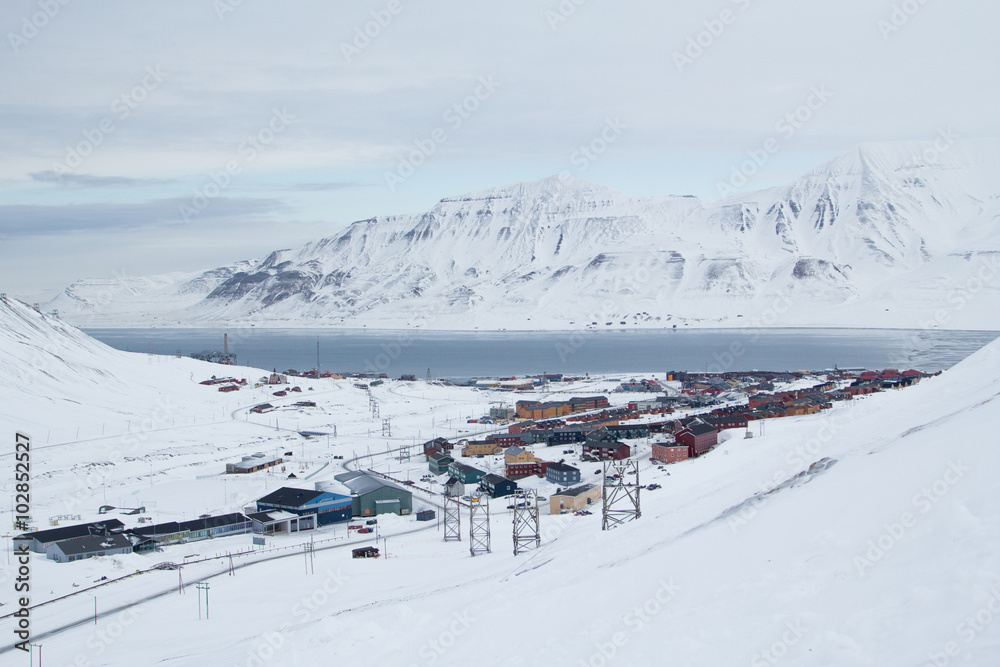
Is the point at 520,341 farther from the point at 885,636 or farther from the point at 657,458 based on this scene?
the point at 885,636

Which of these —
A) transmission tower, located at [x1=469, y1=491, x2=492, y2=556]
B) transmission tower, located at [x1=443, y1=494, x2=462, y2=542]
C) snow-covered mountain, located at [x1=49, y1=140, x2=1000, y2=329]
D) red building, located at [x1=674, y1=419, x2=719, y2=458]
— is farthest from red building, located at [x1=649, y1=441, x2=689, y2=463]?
snow-covered mountain, located at [x1=49, y1=140, x2=1000, y2=329]

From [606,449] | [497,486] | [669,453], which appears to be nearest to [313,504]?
[497,486]

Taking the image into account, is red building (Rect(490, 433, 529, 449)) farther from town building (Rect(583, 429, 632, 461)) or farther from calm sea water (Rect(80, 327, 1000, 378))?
calm sea water (Rect(80, 327, 1000, 378))

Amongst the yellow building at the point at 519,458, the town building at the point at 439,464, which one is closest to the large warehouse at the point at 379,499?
the town building at the point at 439,464

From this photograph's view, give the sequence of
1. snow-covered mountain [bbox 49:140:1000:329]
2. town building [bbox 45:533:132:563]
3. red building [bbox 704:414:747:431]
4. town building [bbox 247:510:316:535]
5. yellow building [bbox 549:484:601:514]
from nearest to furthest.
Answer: town building [bbox 45:533:132:563] → town building [bbox 247:510:316:535] → yellow building [bbox 549:484:601:514] → red building [bbox 704:414:747:431] → snow-covered mountain [bbox 49:140:1000:329]

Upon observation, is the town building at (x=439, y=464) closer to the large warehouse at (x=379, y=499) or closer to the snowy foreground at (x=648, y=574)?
the snowy foreground at (x=648, y=574)

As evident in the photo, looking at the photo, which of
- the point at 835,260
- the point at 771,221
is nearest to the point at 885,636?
the point at 835,260
